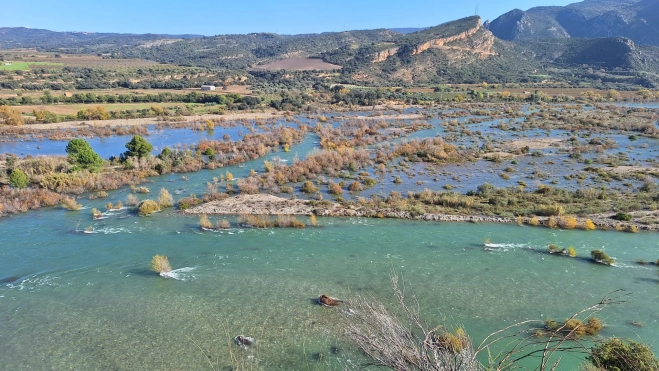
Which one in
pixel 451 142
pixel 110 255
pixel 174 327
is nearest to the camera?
pixel 174 327

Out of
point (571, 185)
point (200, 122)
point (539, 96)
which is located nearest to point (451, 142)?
point (571, 185)

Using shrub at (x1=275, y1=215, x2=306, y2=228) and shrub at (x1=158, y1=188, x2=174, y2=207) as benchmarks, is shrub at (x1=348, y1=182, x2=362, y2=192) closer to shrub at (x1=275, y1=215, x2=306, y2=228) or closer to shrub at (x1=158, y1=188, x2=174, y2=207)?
shrub at (x1=275, y1=215, x2=306, y2=228)

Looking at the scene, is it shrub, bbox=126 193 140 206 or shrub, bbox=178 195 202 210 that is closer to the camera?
shrub, bbox=178 195 202 210

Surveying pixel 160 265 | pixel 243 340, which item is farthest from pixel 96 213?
pixel 243 340

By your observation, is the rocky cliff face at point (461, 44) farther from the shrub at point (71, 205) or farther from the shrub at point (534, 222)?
the shrub at point (71, 205)

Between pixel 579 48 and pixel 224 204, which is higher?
pixel 579 48

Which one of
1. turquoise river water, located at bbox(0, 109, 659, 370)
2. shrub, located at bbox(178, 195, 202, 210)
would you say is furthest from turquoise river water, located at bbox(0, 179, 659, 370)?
shrub, located at bbox(178, 195, 202, 210)

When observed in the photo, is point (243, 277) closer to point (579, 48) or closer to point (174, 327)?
point (174, 327)
